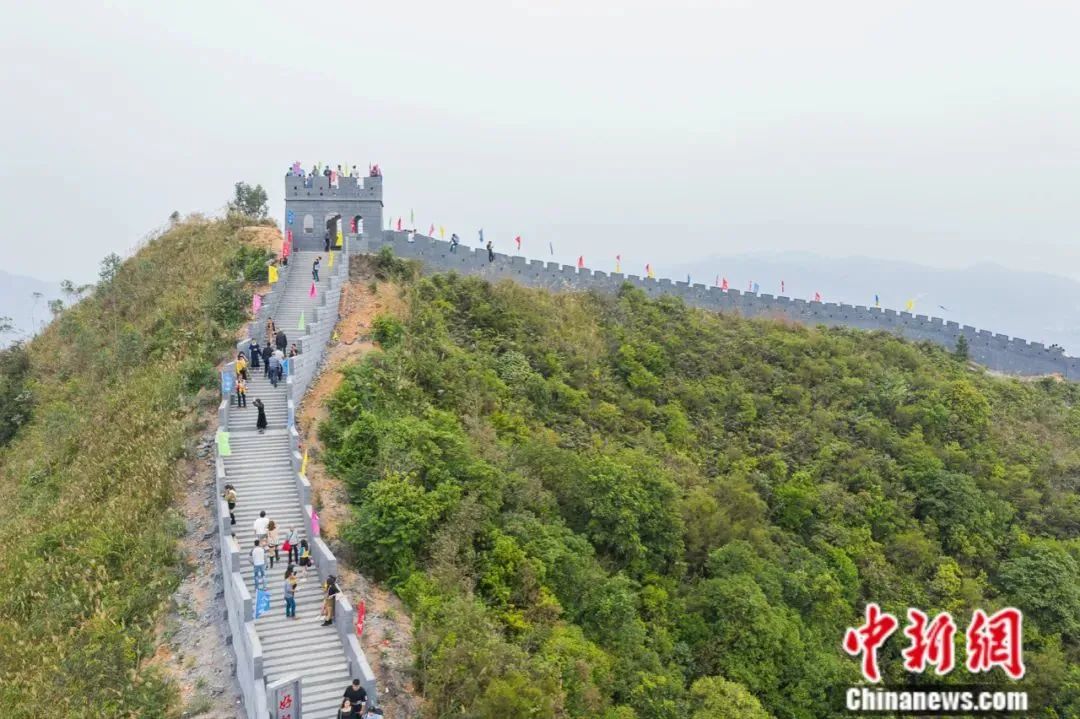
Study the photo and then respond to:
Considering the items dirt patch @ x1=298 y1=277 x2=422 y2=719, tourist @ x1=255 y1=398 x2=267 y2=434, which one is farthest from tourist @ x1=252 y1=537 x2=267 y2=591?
tourist @ x1=255 y1=398 x2=267 y2=434

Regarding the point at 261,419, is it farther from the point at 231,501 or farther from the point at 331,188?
the point at 331,188

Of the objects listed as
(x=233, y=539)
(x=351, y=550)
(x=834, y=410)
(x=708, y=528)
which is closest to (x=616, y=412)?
(x=708, y=528)

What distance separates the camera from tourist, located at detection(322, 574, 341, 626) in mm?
11781

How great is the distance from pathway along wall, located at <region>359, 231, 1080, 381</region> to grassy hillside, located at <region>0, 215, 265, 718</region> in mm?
6452

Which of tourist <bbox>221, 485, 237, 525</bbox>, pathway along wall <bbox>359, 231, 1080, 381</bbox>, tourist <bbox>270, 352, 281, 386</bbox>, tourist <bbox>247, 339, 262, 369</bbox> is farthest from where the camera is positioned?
pathway along wall <bbox>359, 231, 1080, 381</bbox>

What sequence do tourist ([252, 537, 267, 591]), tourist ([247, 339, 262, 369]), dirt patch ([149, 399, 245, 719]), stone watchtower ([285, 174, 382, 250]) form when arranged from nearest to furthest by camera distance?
dirt patch ([149, 399, 245, 719])
tourist ([252, 537, 267, 591])
tourist ([247, 339, 262, 369])
stone watchtower ([285, 174, 382, 250])

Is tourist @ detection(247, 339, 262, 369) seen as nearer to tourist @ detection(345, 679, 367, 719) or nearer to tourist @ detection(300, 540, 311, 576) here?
tourist @ detection(300, 540, 311, 576)

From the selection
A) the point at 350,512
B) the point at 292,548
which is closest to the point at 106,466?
the point at 350,512

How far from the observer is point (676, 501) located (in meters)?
17.0

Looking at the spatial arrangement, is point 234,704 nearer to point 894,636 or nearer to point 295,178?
point 894,636

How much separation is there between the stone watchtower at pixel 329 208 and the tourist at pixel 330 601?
16.5 metres

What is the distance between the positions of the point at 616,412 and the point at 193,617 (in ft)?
42.9

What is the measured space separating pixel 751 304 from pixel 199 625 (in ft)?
86.2

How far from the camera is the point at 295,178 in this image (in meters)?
25.7
